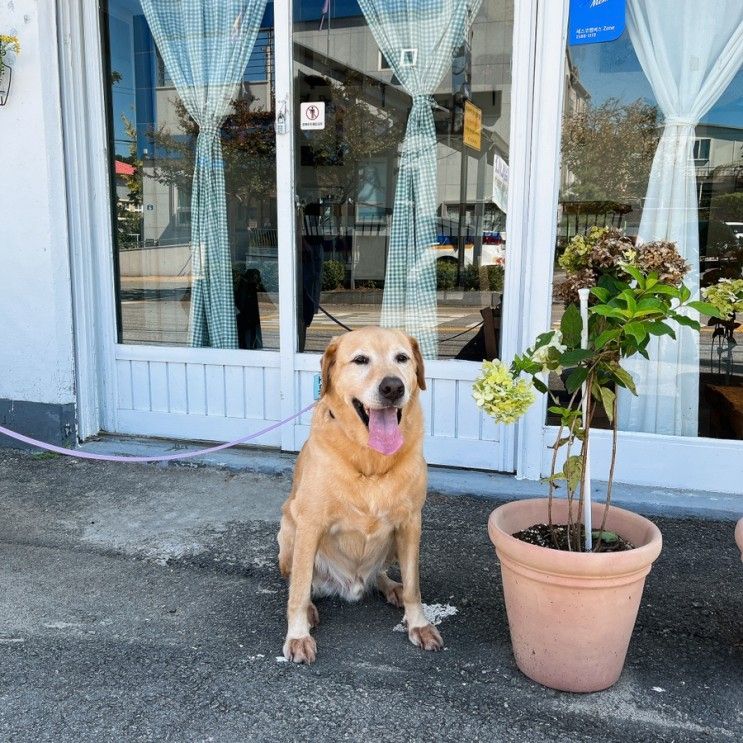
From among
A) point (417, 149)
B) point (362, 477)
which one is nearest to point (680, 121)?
point (417, 149)

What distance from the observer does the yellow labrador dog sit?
7.96 ft

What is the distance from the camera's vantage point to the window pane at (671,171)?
3.67m

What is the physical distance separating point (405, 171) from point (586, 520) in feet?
8.54

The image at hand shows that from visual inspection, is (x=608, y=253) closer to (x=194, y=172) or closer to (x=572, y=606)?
(x=572, y=606)

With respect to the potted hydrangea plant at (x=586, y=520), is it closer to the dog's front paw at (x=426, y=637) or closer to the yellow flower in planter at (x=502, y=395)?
the yellow flower in planter at (x=502, y=395)

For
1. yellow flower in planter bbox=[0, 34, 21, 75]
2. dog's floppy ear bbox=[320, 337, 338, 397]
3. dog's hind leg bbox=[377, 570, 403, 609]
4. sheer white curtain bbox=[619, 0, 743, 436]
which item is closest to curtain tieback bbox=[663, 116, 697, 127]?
sheer white curtain bbox=[619, 0, 743, 436]

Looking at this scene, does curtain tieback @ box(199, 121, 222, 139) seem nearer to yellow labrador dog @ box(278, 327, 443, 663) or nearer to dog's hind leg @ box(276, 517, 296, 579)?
yellow labrador dog @ box(278, 327, 443, 663)

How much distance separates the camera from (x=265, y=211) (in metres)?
4.47

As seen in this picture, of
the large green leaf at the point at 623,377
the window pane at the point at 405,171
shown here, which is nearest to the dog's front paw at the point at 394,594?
the large green leaf at the point at 623,377

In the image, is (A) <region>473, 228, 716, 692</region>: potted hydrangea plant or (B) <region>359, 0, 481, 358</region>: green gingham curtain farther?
(B) <region>359, 0, 481, 358</region>: green gingham curtain

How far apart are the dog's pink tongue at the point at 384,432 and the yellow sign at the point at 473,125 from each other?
2256mm

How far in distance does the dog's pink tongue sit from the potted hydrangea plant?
346 millimetres

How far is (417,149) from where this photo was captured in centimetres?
419

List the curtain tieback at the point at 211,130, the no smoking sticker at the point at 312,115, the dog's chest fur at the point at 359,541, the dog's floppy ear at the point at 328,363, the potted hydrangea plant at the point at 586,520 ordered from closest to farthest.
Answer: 1. the potted hydrangea plant at the point at 586,520
2. the dog's chest fur at the point at 359,541
3. the dog's floppy ear at the point at 328,363
4. the no smoking sticker at the point at 312,115
5. the curtain tieback at the point at 211,130
